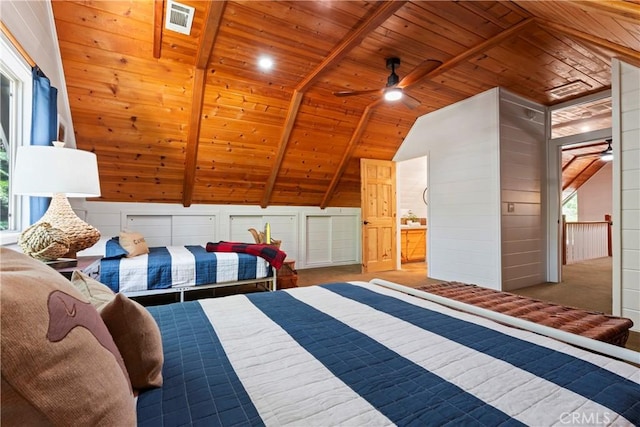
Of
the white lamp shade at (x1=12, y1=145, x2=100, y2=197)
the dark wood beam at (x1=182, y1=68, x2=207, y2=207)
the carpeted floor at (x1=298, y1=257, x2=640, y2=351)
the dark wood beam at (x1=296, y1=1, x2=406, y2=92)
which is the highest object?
the dark wood beam at (x1=296, y1=1, x2=406, y2=92)

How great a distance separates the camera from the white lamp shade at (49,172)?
1.60 metres

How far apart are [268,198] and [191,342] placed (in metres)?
4.09

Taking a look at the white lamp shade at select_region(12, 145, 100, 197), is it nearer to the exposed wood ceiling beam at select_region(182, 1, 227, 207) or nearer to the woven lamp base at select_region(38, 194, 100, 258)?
the woven lamp base at select_region(38, 194, 100, 258)

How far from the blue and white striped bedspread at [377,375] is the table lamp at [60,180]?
1.05 meters

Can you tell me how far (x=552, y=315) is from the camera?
1.69 metres

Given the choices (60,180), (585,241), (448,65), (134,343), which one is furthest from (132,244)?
(585,241)

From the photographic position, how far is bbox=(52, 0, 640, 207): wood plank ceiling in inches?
101

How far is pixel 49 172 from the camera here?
5.40 ft

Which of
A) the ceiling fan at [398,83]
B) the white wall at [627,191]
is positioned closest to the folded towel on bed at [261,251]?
the ceiling fan at [398,83]

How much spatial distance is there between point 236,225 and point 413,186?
13.5 feet

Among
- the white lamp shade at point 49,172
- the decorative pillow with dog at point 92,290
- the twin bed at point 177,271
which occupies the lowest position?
the twin bed at point 177,271

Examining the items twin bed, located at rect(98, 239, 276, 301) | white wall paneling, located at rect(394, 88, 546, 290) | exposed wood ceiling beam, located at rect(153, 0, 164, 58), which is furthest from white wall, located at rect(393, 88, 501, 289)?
exposed wood ceiling beam, located at rect(153, 0, 164, 58)

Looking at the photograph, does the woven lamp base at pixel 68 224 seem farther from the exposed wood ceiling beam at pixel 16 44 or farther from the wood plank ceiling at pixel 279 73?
the wood plank ceiling at pixel 279 73

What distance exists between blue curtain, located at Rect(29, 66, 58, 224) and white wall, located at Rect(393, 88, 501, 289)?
448cm
